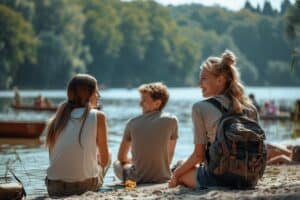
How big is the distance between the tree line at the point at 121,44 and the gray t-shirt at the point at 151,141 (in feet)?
36.7

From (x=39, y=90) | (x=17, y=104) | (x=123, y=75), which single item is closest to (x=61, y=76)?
(x=39, y=90)

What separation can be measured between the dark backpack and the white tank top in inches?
43.8

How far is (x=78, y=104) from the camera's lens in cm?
677

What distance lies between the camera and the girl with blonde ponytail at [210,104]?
6246mm

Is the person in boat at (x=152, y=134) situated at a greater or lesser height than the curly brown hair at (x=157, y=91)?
lesser

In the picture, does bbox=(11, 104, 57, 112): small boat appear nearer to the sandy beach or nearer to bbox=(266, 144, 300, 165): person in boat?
bbox=(266, 144, 300, 165): person in boat

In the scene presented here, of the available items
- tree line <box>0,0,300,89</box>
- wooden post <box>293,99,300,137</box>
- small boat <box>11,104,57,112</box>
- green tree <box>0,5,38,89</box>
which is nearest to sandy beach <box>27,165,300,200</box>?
tree line <box>0,0,300,89</box>

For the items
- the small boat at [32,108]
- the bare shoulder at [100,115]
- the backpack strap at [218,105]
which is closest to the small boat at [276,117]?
the small boat at [32,108]

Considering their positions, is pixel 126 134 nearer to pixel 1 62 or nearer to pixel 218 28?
pixel 1 62

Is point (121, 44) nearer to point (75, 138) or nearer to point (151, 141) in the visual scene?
point (151, 141)

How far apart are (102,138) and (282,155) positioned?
5.08 metres

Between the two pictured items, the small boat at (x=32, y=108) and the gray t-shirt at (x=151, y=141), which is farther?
the small boat at (x=32, y=108)

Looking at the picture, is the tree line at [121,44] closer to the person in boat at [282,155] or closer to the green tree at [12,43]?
the green tree at [12,43]

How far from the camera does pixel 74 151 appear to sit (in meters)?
6.75
